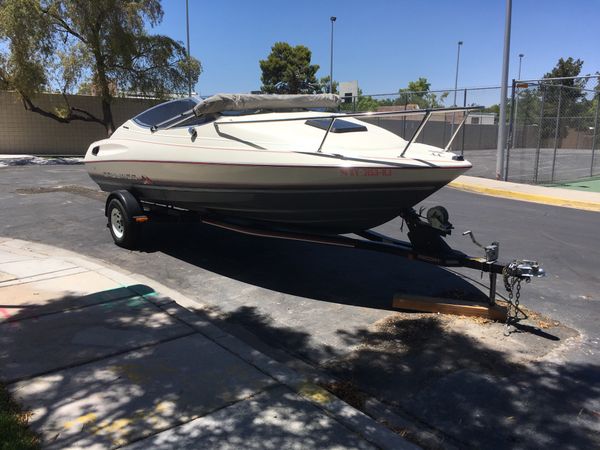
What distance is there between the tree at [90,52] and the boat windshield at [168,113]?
49.2ft

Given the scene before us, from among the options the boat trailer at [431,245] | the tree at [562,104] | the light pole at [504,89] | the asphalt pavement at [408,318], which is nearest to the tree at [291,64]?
the tree at [562,104]

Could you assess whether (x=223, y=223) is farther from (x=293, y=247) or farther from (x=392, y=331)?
(x=392, y=331)

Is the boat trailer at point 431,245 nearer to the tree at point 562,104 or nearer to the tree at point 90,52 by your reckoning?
the tree at point 562,104

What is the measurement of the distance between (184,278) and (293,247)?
1.89 m

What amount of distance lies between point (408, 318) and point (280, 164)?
1890 millimetres

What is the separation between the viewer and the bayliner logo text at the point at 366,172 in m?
4.56

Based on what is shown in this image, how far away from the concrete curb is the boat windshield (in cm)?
899

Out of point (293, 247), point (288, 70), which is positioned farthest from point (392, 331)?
point (288, 70)

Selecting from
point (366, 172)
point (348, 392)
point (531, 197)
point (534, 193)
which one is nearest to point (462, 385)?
point (348, 392)

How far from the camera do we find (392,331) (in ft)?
14.6

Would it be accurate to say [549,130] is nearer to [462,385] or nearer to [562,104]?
[562,104]

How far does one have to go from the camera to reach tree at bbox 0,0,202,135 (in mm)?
18875

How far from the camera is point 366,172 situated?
4.59m

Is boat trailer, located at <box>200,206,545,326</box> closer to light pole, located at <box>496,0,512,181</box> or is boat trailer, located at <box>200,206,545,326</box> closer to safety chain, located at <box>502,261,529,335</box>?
safety chain, located at <box>502,261,529,335</box>
